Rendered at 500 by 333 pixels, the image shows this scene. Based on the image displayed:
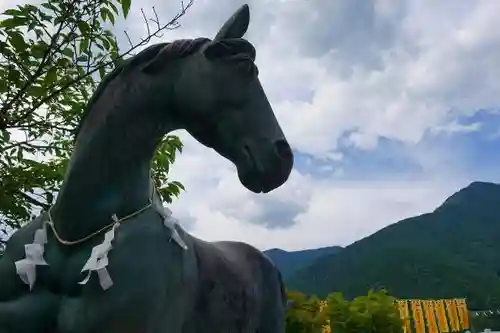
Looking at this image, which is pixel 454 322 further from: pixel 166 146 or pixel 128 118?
pixel 128 118

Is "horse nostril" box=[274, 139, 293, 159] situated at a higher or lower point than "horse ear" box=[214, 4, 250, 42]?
lower

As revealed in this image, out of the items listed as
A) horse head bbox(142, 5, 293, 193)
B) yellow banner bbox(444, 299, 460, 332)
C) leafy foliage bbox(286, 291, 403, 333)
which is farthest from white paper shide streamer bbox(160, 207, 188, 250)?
yellow banner bbox(444, 299, 460, 332)

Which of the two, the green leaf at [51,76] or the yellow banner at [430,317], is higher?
the green leaf at [51,76]

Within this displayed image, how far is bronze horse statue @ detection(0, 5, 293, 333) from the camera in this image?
5.45 ft

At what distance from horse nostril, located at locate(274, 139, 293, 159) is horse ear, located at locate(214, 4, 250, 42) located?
1.21 feet

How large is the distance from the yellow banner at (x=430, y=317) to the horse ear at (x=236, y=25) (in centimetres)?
2084

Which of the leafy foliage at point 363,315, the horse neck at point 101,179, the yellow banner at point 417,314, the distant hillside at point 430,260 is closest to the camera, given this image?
the horse neck at point 101,179

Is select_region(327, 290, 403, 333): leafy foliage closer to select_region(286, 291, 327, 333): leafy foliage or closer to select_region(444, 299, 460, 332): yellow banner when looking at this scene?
select_region(286, 291, 327, 333): leafy foliage

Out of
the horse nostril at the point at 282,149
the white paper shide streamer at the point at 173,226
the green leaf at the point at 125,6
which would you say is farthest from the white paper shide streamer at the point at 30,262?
the green leaf at the point at 125,6

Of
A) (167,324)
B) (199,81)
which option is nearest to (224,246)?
(167,324)

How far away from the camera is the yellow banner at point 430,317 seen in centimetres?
2133

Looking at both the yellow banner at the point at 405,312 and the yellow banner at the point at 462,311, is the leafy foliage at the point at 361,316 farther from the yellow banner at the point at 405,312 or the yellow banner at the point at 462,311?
the yellow banner at the point at 462,311

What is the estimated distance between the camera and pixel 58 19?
9.84 feet

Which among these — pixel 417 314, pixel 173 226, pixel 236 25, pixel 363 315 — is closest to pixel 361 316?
pixel 363 315
